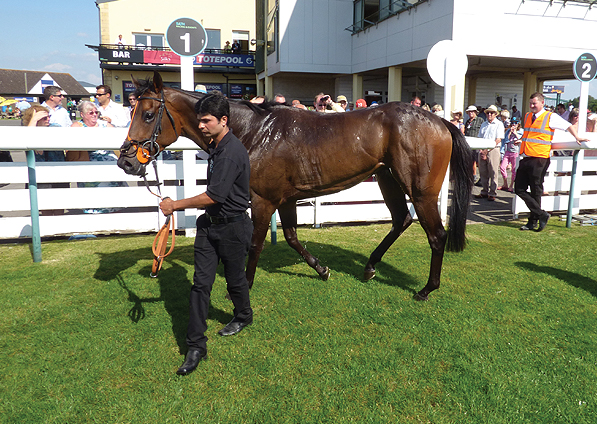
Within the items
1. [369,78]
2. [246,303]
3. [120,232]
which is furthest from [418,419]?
[369,78]

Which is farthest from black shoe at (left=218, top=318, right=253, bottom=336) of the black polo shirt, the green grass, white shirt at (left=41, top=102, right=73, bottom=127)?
white shirt at (left=41, top=102, right=73, bottom=127)

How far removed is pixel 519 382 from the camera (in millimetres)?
3082

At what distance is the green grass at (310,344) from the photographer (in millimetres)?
2830

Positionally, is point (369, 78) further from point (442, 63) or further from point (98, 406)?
point (98, 406)

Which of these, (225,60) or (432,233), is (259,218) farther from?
(225,60)

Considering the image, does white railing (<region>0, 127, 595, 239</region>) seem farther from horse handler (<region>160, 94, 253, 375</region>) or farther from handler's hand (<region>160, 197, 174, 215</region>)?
handler's hand (<region>160, 197, 174, 215</region>)

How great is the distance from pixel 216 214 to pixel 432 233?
7.47ft

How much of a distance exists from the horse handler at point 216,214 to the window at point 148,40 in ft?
→ 116

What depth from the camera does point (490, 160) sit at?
9.96 meters

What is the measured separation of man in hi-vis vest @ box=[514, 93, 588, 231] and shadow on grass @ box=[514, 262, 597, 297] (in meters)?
2.04

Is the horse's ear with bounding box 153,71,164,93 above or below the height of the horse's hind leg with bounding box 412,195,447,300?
above

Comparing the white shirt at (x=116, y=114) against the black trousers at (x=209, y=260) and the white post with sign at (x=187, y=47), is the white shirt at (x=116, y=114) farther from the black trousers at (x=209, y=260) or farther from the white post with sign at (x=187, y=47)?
the black trousers at (x=209, y=260)

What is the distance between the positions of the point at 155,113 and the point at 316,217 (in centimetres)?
385

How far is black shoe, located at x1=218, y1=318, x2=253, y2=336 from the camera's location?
3715 mm
